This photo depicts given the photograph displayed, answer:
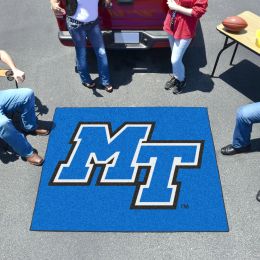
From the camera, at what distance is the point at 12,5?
6684mm

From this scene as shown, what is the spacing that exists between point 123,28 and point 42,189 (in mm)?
2352

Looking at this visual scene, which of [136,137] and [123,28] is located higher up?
[123,28]

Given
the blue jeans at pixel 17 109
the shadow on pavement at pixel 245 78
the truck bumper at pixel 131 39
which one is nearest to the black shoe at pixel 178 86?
the truck bumper at pixel 131 39

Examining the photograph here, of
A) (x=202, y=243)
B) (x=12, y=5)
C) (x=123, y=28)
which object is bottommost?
(x=202, y=243)

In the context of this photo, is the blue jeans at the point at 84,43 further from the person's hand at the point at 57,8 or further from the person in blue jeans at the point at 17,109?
the person in blue jeans at the point at 17,109

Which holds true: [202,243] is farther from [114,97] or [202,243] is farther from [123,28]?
[123,28]

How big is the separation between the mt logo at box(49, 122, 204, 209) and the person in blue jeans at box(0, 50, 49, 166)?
397 mm

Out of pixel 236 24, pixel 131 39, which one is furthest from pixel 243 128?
pixel 131 39

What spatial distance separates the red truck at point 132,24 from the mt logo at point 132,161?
3.64 ft

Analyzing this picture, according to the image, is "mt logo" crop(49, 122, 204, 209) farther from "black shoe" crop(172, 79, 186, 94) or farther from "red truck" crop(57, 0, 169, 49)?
"red truck" crop(57, 0, 169, 49)

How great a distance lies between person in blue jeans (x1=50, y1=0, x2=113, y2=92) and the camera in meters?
3.97

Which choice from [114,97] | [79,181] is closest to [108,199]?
[79,181]

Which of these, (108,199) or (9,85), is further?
(9,85)

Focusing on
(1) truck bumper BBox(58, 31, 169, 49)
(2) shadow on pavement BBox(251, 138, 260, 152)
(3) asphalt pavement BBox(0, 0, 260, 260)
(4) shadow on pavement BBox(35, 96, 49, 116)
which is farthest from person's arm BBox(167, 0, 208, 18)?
(4) shadow on pavement BBox(35, 96, 49, 116)
